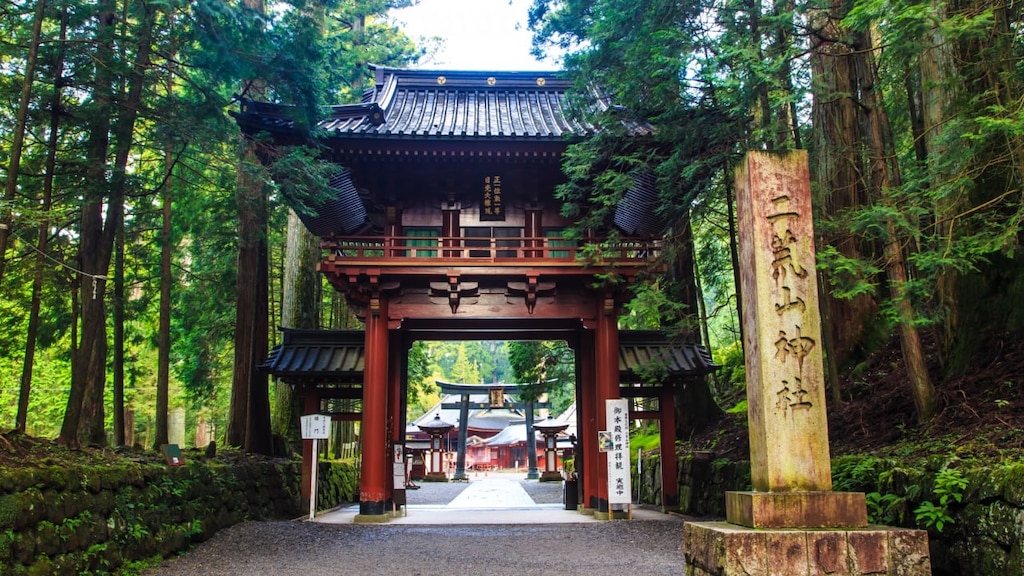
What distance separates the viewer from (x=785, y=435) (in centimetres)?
491

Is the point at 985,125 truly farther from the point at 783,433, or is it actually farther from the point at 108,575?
the point at 108,575

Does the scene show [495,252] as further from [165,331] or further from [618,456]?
[165,331]

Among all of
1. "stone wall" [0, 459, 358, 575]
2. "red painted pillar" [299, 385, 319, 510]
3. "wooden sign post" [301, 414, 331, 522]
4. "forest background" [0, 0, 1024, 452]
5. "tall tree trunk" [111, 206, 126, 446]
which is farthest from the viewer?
"red painted pillar" [299, 385, 319, 510]

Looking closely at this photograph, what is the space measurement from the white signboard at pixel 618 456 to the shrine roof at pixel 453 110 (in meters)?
4.45

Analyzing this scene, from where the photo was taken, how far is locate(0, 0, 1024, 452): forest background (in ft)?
20.2

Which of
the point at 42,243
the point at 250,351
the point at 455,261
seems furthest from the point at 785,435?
the point at 250,351

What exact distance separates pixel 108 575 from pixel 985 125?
8039 mm

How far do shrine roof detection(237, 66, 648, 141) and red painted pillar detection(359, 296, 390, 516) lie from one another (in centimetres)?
290

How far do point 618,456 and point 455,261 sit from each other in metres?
4.02

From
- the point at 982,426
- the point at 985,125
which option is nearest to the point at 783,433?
the point at 982,426

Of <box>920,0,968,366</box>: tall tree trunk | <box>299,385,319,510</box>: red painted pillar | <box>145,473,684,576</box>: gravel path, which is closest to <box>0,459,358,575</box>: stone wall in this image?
<box>145,473,684,576</box>: gravel path

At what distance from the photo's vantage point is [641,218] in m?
11.1

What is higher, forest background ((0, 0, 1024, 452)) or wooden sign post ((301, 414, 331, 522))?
forest background ((0, 0, 1024, 452))

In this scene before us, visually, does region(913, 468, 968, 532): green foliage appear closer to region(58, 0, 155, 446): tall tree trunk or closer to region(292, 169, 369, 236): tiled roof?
region(58, 0, 155, 446): tall tree trunk
